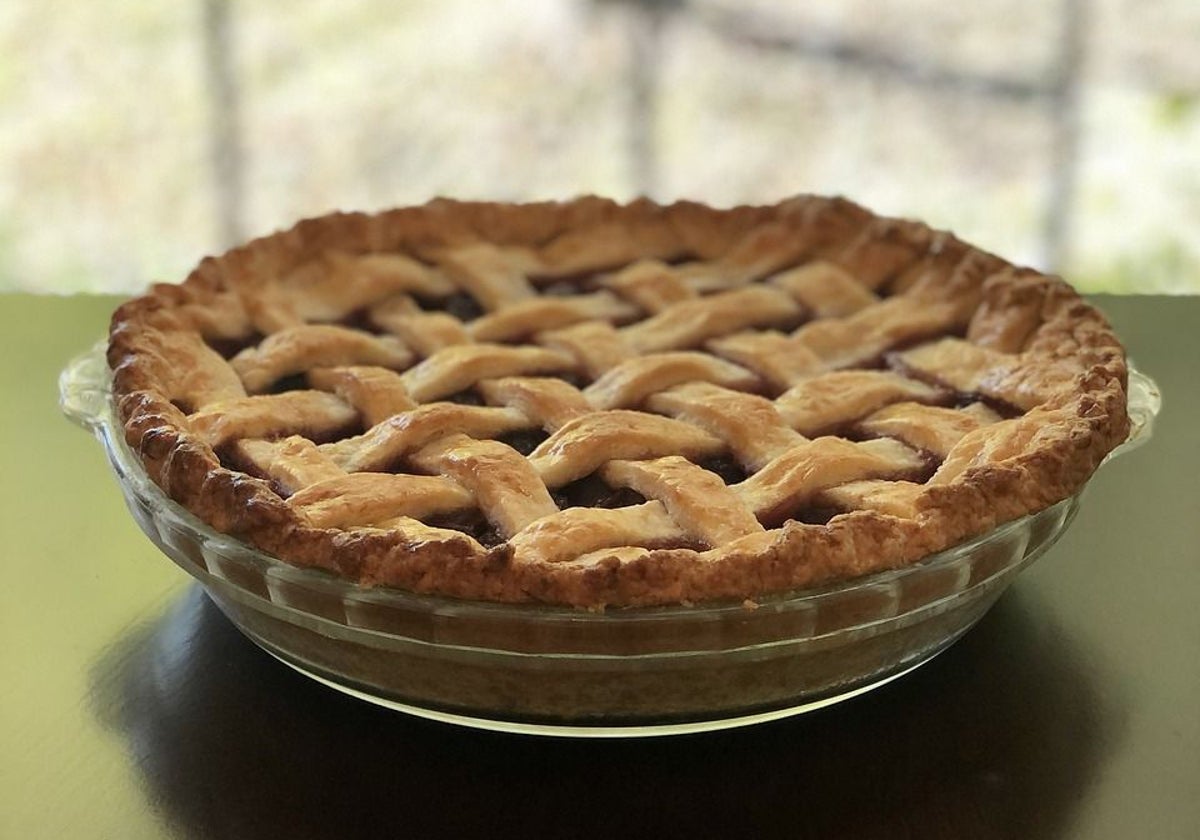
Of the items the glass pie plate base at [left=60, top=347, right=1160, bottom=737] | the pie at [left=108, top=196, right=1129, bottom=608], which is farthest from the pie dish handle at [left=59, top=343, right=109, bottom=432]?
the glass pie plate base at [left=60, top=347, right=1160, bottom=737]

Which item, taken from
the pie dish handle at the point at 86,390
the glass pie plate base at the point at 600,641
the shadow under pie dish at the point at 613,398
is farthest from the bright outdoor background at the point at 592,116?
the glass pie plate base at the point at 600,641

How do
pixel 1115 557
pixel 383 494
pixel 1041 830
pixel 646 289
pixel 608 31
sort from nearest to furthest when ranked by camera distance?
pixel 1041 830
pixel 383 494
pixel 1115 557
pixel 646 289
pixel 608 31

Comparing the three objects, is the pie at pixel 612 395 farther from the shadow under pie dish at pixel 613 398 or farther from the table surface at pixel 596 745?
the table surface at pixel 596 745

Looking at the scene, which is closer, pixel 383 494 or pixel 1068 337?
pixel 383 494

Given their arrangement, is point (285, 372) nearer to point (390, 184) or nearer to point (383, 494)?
point (383, 494)

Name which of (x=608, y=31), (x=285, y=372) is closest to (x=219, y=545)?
(x=285, y=372)

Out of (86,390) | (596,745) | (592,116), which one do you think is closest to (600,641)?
(596,745)

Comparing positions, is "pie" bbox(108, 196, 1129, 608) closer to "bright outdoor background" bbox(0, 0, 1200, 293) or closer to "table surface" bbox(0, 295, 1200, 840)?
"table surface" bbox(0, 295, 1200, 840)
